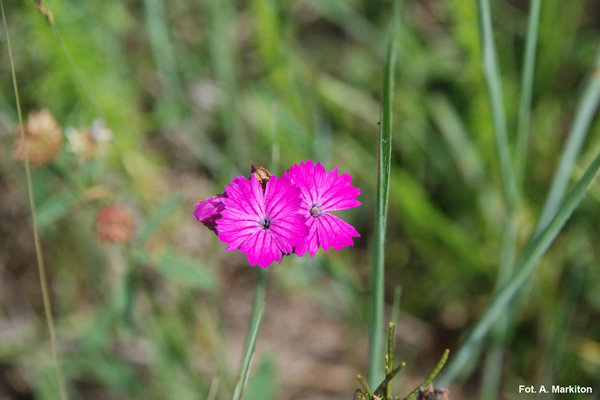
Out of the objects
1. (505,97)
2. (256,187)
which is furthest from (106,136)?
(505,97)

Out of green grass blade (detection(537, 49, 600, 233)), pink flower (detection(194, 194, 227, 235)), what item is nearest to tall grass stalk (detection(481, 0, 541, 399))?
green grass blade (detection(537, 49, 600, 233))

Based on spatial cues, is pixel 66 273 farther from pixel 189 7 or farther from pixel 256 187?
pixel 256 187

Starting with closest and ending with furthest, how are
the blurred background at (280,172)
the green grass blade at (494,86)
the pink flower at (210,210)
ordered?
1. the pink flower at (210,210)
2. the green grass blade at (494,86)
3. the blurred background at (280,172)

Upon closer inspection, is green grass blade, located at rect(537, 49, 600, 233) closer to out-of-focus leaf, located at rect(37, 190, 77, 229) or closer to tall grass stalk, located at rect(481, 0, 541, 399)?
tall grass stalk, located at rect(481, 0, 541, 399)

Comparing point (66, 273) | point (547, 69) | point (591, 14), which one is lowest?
point (66, 273)

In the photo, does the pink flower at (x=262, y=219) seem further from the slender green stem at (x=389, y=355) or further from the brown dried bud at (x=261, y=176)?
the slender green stem at (x=389, y=355)

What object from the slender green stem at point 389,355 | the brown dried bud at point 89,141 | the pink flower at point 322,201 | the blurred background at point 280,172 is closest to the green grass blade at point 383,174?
the pink flower at point 322,201
